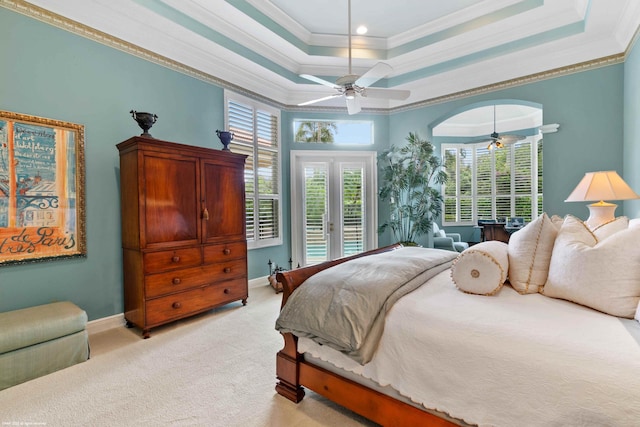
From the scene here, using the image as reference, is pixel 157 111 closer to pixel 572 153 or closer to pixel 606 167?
pixel 572 153

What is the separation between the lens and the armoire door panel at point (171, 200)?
2.87m

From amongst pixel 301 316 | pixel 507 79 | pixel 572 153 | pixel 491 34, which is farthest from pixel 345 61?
pixel 301 316

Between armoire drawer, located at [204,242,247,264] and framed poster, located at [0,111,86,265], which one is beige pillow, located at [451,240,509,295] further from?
framed poster, located at [0,111,86,265]

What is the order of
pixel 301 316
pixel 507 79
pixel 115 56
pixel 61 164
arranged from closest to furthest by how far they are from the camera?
pixel 301 316 < pixel 61 164 < pixel 115 56 < pixel 507 79

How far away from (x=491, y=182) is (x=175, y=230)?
7349 mm

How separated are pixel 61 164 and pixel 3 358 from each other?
1.62 meters

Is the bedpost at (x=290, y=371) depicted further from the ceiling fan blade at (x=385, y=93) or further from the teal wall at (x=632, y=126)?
the teal wall at (x=632, y=126)

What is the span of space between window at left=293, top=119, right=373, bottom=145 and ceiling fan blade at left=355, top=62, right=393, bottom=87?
2.42 metres

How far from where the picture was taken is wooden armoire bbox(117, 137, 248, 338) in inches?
112

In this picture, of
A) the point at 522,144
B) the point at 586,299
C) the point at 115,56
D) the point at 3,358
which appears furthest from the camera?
the point at 522,144

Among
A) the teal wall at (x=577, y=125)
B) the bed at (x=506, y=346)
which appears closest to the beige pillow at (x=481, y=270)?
the bed at (x=506, y=346)

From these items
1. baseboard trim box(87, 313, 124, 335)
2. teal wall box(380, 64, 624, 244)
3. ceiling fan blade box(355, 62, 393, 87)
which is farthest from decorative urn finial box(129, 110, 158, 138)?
teal wall box(380, 64, 624, 244)

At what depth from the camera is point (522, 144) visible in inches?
281

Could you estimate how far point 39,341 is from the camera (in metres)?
2.20
